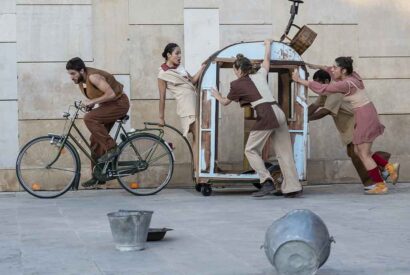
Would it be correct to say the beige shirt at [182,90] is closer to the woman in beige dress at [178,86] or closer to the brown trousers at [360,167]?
the woman in beige dress at [178,86]

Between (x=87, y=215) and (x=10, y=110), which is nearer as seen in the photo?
(x=87, y=215)

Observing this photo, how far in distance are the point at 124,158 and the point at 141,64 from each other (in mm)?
1499

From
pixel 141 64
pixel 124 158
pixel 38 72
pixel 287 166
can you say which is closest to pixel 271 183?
pixel 287 166

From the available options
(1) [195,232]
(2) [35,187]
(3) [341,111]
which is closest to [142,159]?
(2) [35,187]

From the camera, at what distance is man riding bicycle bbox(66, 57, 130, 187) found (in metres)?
9.61

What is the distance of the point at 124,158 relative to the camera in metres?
9.98

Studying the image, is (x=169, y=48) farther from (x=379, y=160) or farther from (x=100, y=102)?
(x=379, y=160)

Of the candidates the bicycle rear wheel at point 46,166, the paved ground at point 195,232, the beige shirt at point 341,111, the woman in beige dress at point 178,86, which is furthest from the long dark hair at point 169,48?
the beige shirt at point 341,111

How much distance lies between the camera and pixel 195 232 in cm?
721

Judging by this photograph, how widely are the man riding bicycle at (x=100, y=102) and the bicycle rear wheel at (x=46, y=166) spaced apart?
0.94 feet

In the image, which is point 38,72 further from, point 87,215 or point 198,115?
point 87,215

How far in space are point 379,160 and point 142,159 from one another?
292cm

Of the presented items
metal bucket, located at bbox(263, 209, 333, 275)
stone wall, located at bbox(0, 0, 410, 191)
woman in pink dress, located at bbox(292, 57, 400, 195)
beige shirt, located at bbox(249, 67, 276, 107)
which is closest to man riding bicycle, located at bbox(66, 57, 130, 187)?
stone wall, located at bbox(0, 0, 410, 191)

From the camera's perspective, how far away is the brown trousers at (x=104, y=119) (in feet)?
31.9
